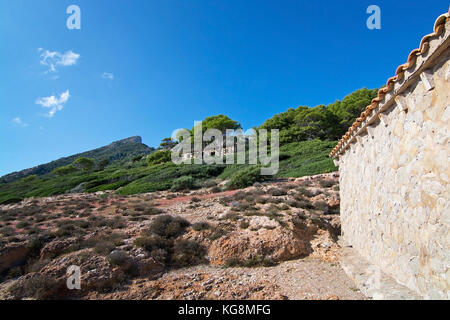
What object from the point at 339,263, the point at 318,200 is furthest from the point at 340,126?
the point at 339,263

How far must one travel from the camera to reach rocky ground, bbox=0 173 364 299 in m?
4.50

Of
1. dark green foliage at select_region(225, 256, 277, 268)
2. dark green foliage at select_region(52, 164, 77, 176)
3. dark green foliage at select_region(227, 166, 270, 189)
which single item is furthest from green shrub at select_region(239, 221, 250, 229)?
dark green foliage at select_region(52, 164, 77, 176)

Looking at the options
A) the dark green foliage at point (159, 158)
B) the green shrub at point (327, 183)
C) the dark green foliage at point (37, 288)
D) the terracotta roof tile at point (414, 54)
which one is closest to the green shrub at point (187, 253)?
the dark green foliage at point (37, 288)

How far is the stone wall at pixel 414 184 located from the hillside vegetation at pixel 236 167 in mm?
11863

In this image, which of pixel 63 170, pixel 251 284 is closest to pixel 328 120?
pixel 251 284

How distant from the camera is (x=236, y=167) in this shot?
2325 cm

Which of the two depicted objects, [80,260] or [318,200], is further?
[318,200]

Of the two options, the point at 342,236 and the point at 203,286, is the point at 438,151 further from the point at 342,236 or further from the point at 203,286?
the point at 342,236

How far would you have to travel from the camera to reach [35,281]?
4.56 m

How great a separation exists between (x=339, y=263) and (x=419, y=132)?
3.98 metres

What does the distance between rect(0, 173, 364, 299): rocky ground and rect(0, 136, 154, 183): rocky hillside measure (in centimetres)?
6112

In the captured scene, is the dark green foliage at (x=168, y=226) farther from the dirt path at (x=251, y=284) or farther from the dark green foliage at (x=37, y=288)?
the dark green foliage at (x=37, y=288)
